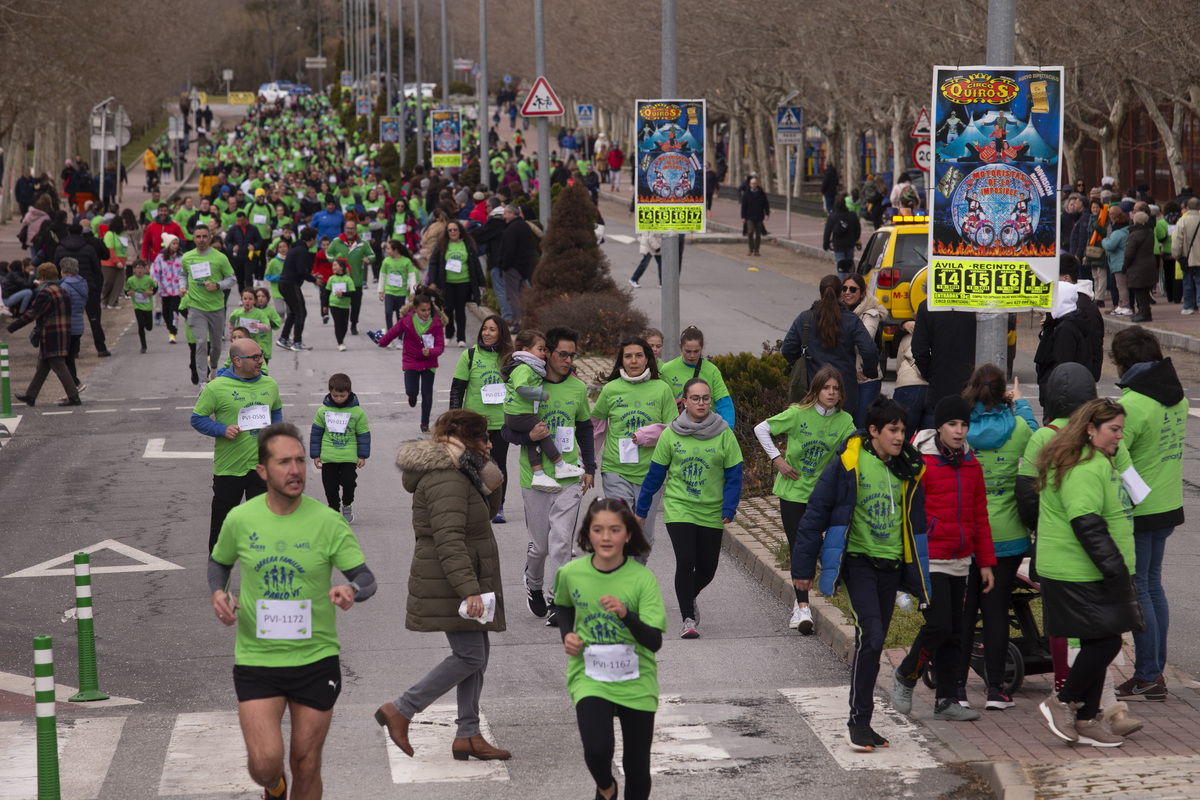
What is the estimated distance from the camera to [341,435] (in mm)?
12422

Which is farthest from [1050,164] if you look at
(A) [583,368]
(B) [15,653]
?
(A) [583,368]

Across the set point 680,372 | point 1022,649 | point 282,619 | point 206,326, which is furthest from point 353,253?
point 282,619

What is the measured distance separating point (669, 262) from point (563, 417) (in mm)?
7134

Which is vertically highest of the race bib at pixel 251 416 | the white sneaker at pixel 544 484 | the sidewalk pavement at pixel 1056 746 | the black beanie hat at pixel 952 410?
the black beanie hat at pixel 952 410

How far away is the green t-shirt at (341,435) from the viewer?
12.4 m

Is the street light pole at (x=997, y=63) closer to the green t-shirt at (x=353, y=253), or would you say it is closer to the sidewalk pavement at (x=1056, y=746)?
the sidewalk pavement at (x=1056, y=746)

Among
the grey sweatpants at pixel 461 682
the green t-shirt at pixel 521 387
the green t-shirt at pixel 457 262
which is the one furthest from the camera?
the green t-shirt at pixel 457 262

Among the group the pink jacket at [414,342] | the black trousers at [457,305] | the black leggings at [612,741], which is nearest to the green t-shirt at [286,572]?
the black leggings at [612,741]

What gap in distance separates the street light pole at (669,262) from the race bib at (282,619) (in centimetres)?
1119

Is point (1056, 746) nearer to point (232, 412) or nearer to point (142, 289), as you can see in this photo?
point (232, 412)

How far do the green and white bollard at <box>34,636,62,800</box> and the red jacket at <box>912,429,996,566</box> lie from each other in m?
4.01

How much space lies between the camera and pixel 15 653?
955cm

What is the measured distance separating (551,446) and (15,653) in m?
3.51

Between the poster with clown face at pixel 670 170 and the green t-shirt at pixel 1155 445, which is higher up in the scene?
the poster with clown face at pixel 670 170
